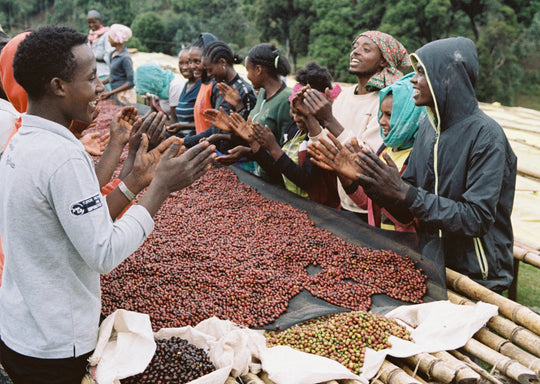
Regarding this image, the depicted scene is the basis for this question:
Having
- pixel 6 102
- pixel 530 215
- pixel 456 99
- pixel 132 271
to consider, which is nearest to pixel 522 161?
pixel 530 215

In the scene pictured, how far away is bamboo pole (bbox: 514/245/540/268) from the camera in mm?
3209

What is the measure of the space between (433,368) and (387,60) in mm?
2462

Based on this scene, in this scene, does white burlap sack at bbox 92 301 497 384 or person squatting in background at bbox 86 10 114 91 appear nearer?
white burlap sack at bbox 92 301 497 384

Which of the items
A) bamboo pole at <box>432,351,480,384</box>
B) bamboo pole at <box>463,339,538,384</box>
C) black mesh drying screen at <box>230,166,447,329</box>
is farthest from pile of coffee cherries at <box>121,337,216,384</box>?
bamboo pole at <box>463,339,538,384</box>

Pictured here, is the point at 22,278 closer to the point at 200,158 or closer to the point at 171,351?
the point at 171,351

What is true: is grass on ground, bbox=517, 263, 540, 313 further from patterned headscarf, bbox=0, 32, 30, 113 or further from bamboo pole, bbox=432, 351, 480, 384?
patterned headscarf, bbox=0, 32, 30, 113

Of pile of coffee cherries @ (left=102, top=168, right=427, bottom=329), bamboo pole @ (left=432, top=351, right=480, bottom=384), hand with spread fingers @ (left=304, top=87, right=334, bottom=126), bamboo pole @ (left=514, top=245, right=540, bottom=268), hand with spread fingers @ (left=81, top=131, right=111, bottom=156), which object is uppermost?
hand with spread fingers @ (left=304, top=87, right=334, bottom=126)

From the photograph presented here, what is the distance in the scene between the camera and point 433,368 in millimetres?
1826

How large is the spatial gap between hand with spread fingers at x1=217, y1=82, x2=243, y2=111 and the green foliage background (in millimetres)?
15473

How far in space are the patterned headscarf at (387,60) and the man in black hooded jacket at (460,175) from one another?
960mm

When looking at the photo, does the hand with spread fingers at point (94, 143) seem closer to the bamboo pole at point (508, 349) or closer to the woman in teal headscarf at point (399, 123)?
the woman in teal headscarf at point (399, 123)

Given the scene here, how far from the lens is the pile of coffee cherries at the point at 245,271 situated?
236 centimetres

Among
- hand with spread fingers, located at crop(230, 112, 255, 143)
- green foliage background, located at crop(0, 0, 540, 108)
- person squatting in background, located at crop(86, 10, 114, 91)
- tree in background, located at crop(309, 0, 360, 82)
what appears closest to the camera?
hand with spread fingers, located at crop(230, 112, 255, 143)

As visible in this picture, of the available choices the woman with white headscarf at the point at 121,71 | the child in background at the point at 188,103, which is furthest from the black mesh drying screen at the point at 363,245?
the woman with white headscarf at the point at 121,71
